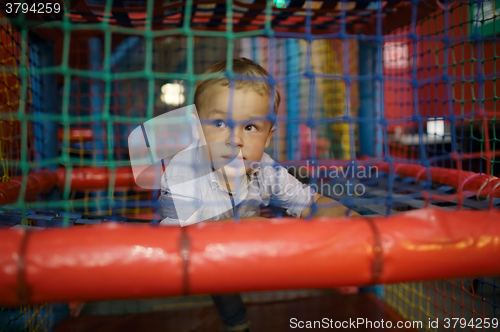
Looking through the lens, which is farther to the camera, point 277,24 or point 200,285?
→ point 277,24

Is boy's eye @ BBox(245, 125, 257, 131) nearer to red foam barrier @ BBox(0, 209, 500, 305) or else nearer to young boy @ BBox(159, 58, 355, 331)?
young boy @ BBox(159, 58, 355, 331)

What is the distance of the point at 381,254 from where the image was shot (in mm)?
453

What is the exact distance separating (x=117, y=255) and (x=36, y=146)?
98cm

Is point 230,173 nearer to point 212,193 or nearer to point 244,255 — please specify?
point 212,193

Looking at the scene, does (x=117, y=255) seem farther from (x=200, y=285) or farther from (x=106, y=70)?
(x=106, y=70)

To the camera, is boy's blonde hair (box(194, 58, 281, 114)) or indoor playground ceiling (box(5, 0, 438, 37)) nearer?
boy's blonde hair (box(194, 58, 281, 114))

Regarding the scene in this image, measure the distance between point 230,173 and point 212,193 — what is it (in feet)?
0.22

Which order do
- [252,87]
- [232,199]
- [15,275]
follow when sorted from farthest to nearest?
[232,199]
[252,87]
[15,275]

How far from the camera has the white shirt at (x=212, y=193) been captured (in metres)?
0.70

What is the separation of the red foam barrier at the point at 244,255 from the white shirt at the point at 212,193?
0.22m

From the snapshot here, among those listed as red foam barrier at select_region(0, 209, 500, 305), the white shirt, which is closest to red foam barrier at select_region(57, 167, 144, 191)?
the white shirt

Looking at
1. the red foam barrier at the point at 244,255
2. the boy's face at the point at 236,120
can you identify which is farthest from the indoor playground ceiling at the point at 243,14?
the red foam barrier at the point at 244,255

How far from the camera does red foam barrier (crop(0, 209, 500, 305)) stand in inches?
16.0

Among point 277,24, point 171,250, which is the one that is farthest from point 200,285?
point 277,24
